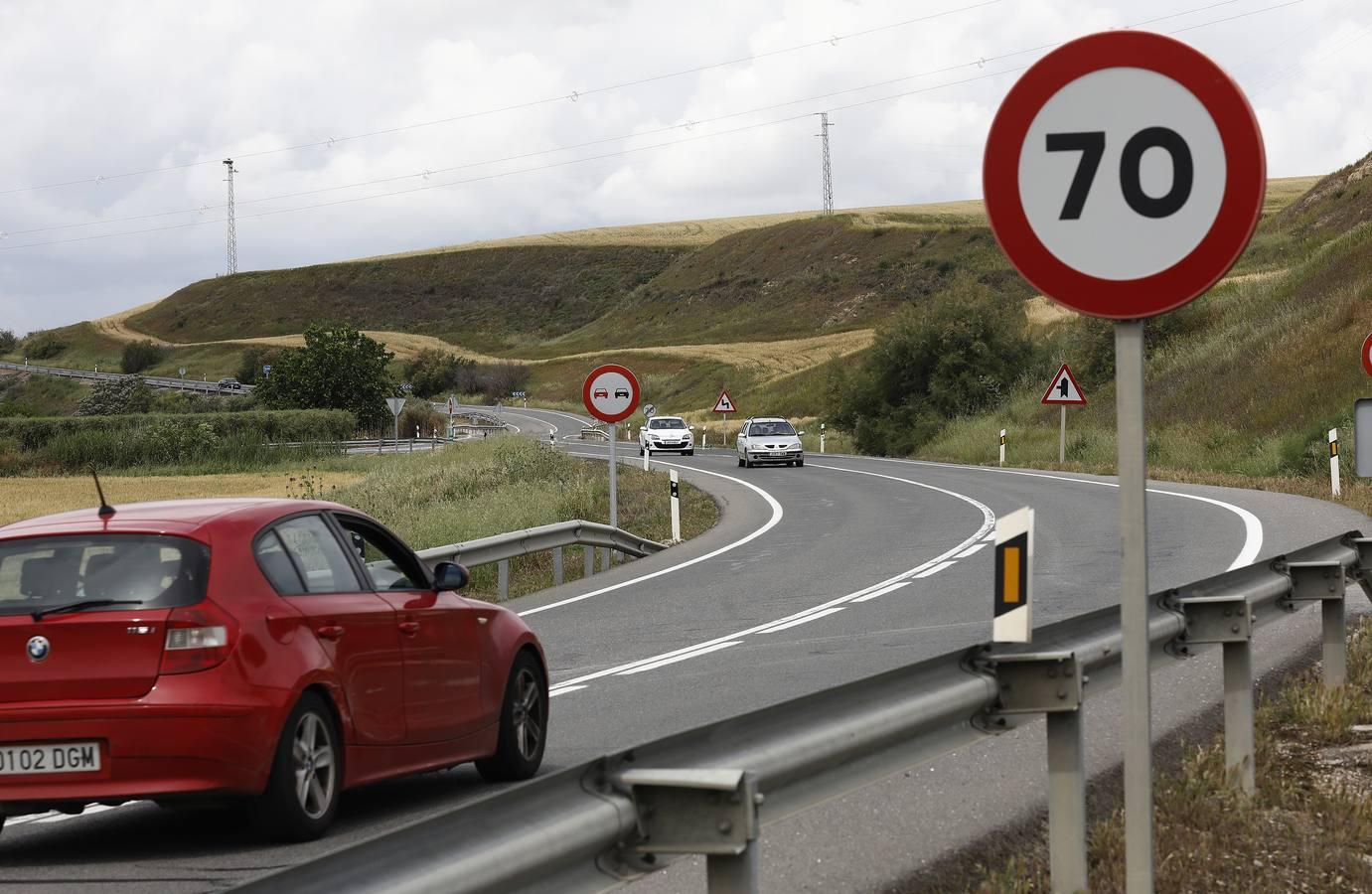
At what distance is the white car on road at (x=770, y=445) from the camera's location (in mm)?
48625

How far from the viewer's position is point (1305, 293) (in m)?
51.6

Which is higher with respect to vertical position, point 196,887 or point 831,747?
point 831,747

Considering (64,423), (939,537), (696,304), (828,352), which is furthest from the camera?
(696,304)

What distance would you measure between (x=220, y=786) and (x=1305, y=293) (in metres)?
50.0

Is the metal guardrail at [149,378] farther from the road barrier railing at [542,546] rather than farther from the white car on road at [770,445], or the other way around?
the road barrier railing at [542,546]

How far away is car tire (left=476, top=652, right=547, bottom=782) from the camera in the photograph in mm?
8258

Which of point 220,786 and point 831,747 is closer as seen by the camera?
point 831,747

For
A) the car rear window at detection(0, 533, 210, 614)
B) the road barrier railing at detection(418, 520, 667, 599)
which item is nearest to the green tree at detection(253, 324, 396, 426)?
the road barrier railing at detection(418, 520, 667, 599)

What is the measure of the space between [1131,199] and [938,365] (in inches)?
2165

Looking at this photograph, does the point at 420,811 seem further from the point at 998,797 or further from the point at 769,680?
the point at 769,680

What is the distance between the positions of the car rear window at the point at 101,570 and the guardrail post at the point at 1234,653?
388 cm

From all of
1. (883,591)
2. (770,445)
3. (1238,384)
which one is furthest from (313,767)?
(1238,384)

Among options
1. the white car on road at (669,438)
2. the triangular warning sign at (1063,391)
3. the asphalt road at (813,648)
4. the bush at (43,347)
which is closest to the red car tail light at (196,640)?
the asphalt road at (813,648)

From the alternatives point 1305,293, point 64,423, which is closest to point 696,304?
point 64,423
